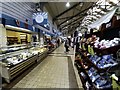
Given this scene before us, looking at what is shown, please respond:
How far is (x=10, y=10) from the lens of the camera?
6.65m

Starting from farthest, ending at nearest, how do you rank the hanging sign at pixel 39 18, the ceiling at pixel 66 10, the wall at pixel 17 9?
1. the ceiling at pixel 66 10
2. the hanging sign at pixel 39 18
3. the wall at pixel 17 9

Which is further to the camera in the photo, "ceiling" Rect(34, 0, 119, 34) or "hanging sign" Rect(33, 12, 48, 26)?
"hanging sign" Rect(33, 12, 48, 26)

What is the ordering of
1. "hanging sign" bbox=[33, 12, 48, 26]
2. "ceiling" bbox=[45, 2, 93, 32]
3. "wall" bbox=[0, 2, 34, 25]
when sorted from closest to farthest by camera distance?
"wall" bbox=[0, 2, 34, 25] → "hanging sign" bbox=[33, 12, 48, 26] → "ceiling" bbox=[45, 2, 93, 32]

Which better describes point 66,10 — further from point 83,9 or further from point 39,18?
point 39,18

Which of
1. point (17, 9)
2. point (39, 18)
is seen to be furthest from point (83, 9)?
point (17, 9)

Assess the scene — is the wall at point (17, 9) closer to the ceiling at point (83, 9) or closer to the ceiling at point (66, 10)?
the ceiling at point (83, 9)

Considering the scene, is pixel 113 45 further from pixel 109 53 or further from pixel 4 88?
pixel 4 88

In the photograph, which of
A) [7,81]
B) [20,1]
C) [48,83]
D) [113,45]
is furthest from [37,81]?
[20,1]

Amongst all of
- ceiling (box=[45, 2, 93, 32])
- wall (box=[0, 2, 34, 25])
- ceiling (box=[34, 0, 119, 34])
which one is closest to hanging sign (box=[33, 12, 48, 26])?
wall (box=[0, 2, 34, 25])

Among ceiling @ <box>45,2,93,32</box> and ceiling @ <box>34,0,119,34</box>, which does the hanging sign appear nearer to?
ceiling @ <box>34,0,119,34</box>

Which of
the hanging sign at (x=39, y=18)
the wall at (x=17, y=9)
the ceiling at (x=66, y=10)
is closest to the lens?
the wall at (x=17, y=9)

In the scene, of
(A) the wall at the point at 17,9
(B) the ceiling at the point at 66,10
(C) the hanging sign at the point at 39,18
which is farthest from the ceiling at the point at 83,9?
(A) the wall at the point at 17,9

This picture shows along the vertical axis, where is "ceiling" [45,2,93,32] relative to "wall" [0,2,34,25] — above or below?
above

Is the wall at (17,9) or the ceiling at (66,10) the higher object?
the ceiling at (66,10)
